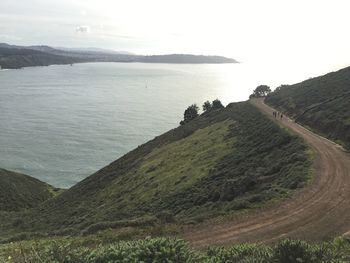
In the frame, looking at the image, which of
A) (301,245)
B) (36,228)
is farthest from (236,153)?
(301,245)

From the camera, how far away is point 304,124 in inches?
2426

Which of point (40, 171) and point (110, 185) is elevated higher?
point (110, 185)

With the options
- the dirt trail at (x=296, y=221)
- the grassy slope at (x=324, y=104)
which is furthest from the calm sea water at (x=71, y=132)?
the dirt trail at (x=296, y=221)

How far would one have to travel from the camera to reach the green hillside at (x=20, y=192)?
210 feet

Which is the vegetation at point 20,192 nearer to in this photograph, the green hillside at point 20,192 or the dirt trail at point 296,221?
the green hillside at point 20,192

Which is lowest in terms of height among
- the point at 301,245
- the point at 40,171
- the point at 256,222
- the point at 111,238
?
the point at 40,171

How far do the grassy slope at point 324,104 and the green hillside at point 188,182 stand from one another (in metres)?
5.98

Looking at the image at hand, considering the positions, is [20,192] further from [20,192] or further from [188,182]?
[188,182]

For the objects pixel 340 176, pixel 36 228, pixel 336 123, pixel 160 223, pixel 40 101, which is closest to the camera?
pixel 160 223

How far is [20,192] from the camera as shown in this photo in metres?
69.5

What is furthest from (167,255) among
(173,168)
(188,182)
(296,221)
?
(173,168)

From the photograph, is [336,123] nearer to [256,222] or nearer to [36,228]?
[256,222]

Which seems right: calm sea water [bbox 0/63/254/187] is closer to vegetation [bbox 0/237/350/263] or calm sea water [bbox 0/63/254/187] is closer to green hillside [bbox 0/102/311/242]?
green hillside [bbox 0/102/311/242]

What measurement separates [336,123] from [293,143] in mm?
11029
